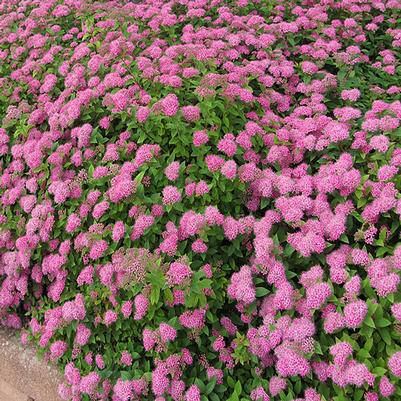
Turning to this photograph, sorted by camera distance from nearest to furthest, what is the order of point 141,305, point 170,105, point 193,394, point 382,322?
point 382,322 < point 193,394 < point 141,305 < point 170,105

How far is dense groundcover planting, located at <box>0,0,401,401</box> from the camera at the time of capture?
A: 2258mm

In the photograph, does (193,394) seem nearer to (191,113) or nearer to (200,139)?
(200,139)

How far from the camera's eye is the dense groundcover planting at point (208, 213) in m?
2.26

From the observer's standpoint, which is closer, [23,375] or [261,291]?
[261,291]

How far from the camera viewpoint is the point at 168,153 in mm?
2930

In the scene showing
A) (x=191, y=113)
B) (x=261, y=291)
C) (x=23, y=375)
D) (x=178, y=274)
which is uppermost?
(x=191, y=113)

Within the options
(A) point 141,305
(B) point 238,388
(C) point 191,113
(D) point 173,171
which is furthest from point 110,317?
(C) point 191,113

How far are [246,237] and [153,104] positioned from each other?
1.05 m

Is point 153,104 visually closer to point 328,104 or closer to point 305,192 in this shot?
point 305,192

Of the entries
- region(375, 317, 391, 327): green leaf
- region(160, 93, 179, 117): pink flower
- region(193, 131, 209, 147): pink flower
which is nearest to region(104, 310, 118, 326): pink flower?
region(193, 131, 209, 147): pink flower

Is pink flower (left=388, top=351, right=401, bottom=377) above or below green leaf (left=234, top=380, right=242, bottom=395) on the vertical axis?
above

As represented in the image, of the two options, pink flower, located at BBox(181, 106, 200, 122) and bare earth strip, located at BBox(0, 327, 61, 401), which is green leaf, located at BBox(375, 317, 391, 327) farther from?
bare earth strip, located at BBox(0, 327, 61, 401)

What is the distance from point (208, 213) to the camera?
2504 mm

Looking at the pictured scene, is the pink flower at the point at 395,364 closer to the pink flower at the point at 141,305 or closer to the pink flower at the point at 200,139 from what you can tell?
the pink flower at the point at 141,305
